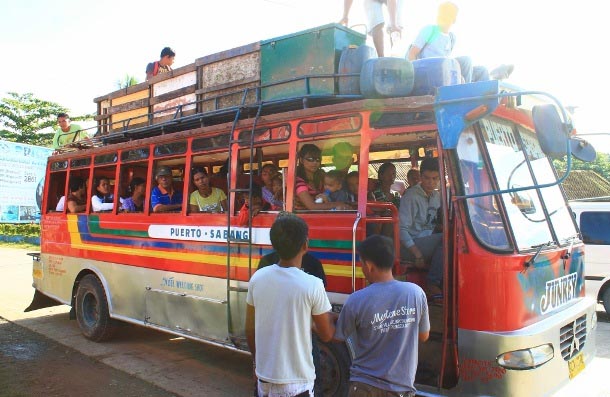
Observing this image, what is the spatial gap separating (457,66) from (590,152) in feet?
4.32

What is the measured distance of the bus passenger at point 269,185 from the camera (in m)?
5.00

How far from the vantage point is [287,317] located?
8.45 feet

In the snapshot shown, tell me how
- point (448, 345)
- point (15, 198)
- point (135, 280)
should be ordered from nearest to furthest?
point (448, 345)
point (135, 280)
point (15, 198)

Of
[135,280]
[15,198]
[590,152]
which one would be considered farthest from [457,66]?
[15,198]

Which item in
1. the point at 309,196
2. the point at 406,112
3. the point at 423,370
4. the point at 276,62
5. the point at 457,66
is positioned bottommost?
the point at 423,370

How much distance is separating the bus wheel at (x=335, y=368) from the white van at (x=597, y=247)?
18.5ft

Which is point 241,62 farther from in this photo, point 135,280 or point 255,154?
point 135,280

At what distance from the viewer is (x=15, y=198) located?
77.7 feet

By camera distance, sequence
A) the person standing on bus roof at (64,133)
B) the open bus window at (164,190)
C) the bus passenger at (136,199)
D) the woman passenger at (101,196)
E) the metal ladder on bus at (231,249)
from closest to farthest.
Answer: the metal ladder on bus at (231,249)
the open bus window at (164,190)
the bus passenger at (136,199)
the woman passenger at (101,196)
the person standing on bus roof at (64,133)

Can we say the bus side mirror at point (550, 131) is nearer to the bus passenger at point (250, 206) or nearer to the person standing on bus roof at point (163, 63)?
the bus passenger at point (250, 206)

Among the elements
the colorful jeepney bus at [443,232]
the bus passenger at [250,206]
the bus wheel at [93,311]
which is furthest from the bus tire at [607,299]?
the bus wheel at [93,311]

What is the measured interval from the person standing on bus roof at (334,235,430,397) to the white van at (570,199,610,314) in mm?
6549

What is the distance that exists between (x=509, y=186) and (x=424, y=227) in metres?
0.93

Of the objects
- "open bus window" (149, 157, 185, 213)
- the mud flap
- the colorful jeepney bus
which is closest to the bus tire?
the colorful jeepney bus
